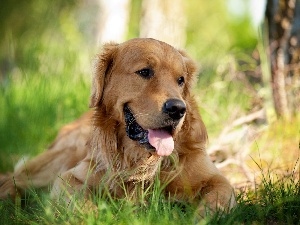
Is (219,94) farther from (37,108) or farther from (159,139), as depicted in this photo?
(159,139)

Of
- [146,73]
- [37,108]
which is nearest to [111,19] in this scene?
[37,108]

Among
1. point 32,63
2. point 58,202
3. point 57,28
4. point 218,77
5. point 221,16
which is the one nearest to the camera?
point 58,202

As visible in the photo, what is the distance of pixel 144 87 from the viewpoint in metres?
4.25

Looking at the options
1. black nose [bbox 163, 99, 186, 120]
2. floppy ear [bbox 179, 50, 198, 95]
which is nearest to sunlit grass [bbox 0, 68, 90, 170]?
floppy ear [bbox 179, 50, 198, 95]

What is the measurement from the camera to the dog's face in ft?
13.2

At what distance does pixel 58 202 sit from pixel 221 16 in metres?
24.0

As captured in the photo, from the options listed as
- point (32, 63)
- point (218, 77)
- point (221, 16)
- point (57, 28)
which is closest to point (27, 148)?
point (32, 63)

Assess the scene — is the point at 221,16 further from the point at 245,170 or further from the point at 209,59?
the point at 245,170

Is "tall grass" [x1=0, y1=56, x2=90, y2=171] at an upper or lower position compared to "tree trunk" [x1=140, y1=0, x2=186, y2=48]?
lower

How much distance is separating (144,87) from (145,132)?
317mm

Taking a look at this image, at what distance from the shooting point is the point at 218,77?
745cm

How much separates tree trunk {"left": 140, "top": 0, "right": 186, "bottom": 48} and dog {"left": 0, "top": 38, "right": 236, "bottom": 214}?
4795 millimetres

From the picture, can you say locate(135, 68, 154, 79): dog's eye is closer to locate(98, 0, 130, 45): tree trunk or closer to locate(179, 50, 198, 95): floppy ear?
locate(179, 50, 198, 95): floppy ear

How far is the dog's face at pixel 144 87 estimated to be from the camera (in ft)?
13.2
